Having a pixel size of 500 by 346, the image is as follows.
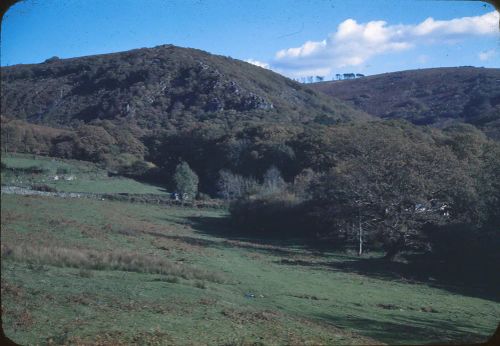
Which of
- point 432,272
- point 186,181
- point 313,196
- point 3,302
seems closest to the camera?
point 3,302

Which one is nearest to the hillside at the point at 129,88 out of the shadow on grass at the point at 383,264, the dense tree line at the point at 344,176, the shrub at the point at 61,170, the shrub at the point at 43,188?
the dense tree line at the point at 344,176

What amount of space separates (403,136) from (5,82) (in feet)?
64.6

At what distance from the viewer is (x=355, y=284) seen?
47.5ft

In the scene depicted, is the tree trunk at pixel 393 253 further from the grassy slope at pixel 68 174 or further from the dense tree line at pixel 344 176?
the grassy slope at pixel 68 174

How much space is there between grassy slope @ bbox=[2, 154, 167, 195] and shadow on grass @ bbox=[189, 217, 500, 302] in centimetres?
514

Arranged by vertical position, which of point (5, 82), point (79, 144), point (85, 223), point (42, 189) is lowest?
point (85, 223)

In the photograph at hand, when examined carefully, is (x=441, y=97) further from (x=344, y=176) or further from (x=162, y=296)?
(x=162, y=296)

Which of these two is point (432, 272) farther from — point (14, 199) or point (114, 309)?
point (14, 199)

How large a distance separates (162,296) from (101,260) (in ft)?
3.68

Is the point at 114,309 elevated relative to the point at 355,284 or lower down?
elevated

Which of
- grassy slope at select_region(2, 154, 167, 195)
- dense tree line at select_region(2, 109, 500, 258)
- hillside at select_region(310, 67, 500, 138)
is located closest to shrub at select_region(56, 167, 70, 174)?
grassy slope at select_region(2, 154, 167, 195)

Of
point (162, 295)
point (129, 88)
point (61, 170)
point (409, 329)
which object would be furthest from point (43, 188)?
point (409, 329)

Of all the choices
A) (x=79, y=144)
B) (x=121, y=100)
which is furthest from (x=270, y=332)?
(x=121, y=100)

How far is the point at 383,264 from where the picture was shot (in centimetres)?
1975
